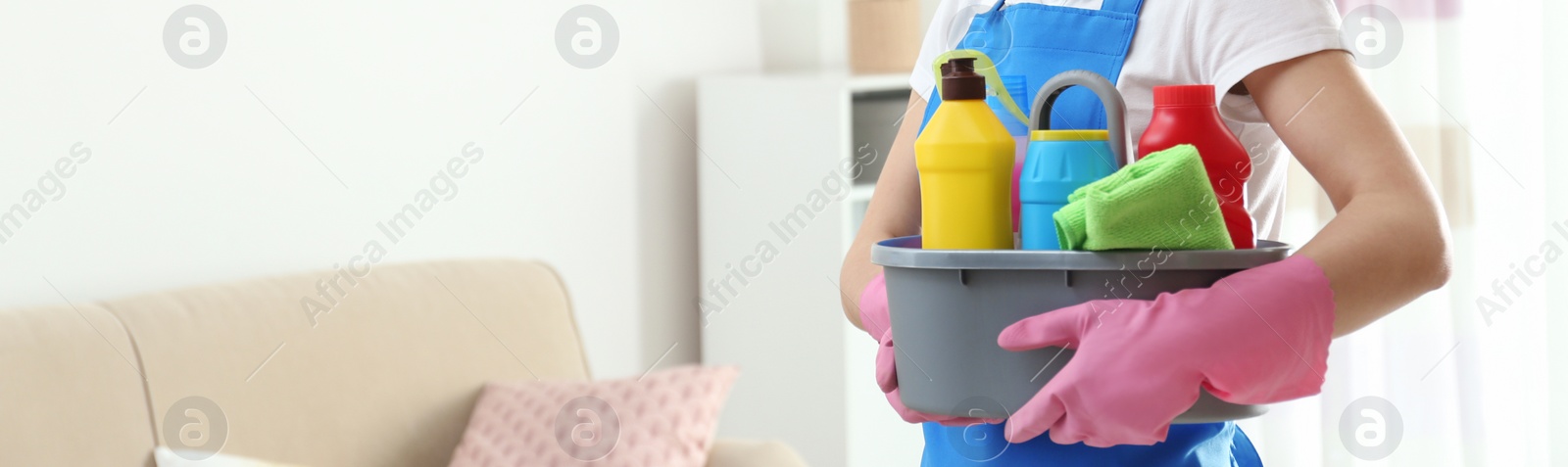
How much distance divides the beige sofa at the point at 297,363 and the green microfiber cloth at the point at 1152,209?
4.00 ft

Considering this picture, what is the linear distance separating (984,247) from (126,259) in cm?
147

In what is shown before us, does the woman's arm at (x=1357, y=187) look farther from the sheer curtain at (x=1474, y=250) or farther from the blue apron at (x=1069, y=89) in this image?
the sheer curtain at (x=1474, y=250)

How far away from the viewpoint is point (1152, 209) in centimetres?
57

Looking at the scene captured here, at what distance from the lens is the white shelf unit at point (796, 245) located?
229 centimetres

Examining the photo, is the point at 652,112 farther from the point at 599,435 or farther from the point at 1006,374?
the point at 1006,374

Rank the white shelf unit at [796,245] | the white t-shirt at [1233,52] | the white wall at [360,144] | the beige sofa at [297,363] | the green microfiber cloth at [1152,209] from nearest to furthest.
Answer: the green microfiber cloth at [1152,209], the white t-shirt at [1233,52], the beige sofa at [297,363], the white wall at [360,144], the white shelf unit at [796,245]

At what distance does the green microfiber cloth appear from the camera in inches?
22.5

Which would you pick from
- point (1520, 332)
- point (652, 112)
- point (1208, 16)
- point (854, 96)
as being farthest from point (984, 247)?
point (652, 112)

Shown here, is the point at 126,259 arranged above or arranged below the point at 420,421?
above

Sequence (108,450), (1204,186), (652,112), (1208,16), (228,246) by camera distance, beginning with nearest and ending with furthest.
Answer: (1204,186)
(1208,16)
(108,450)
(228,246)
(652,112)

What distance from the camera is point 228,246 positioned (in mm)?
1830

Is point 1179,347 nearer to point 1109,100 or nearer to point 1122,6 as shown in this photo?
point 1109,100

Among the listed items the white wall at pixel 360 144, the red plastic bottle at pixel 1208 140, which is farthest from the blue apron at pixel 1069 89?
the white wall at pixel 360 144

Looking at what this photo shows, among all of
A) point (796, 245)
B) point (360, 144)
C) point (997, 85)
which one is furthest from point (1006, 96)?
point (796, 245)
